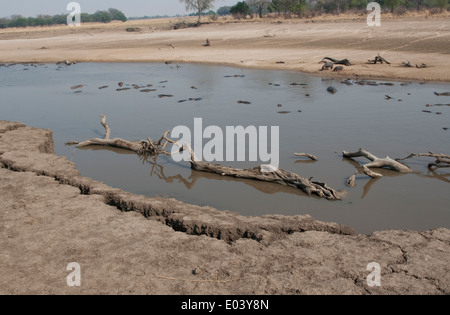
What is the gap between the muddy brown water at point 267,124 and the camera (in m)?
6.60

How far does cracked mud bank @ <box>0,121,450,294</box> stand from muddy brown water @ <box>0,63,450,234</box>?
118cm

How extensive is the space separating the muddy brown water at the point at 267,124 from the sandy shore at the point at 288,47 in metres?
1.88

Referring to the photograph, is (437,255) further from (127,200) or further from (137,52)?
(137,52)

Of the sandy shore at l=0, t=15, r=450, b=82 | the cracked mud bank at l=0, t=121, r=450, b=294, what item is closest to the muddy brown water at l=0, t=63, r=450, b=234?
the cracked mud bank at l=0, t=121, r=450, b=294

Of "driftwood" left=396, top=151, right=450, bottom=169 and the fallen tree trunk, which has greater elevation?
→ "driftwood" left=396, top=151, right=450, bottom=169

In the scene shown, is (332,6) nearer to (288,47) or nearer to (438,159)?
(288,47)

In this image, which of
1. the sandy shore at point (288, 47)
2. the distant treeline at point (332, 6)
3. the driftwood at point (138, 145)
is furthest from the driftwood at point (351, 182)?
the distant treeline at point (332, 6)

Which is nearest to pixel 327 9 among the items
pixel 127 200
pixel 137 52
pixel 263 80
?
pixel 137 52

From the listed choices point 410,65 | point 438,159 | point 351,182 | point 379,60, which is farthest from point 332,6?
point 351,182

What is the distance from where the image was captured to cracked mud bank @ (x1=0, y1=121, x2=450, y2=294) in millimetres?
3812

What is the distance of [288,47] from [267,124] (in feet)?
48.8

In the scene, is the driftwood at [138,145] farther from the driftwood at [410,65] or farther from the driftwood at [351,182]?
the driftwood at [410,65]

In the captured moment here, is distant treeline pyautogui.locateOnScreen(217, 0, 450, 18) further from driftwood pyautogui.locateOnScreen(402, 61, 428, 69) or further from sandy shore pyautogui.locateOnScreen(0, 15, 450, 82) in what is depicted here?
driftwood pyautogui.locateOnScreen(402, 61, 428, 69)

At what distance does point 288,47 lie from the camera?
2461cm
